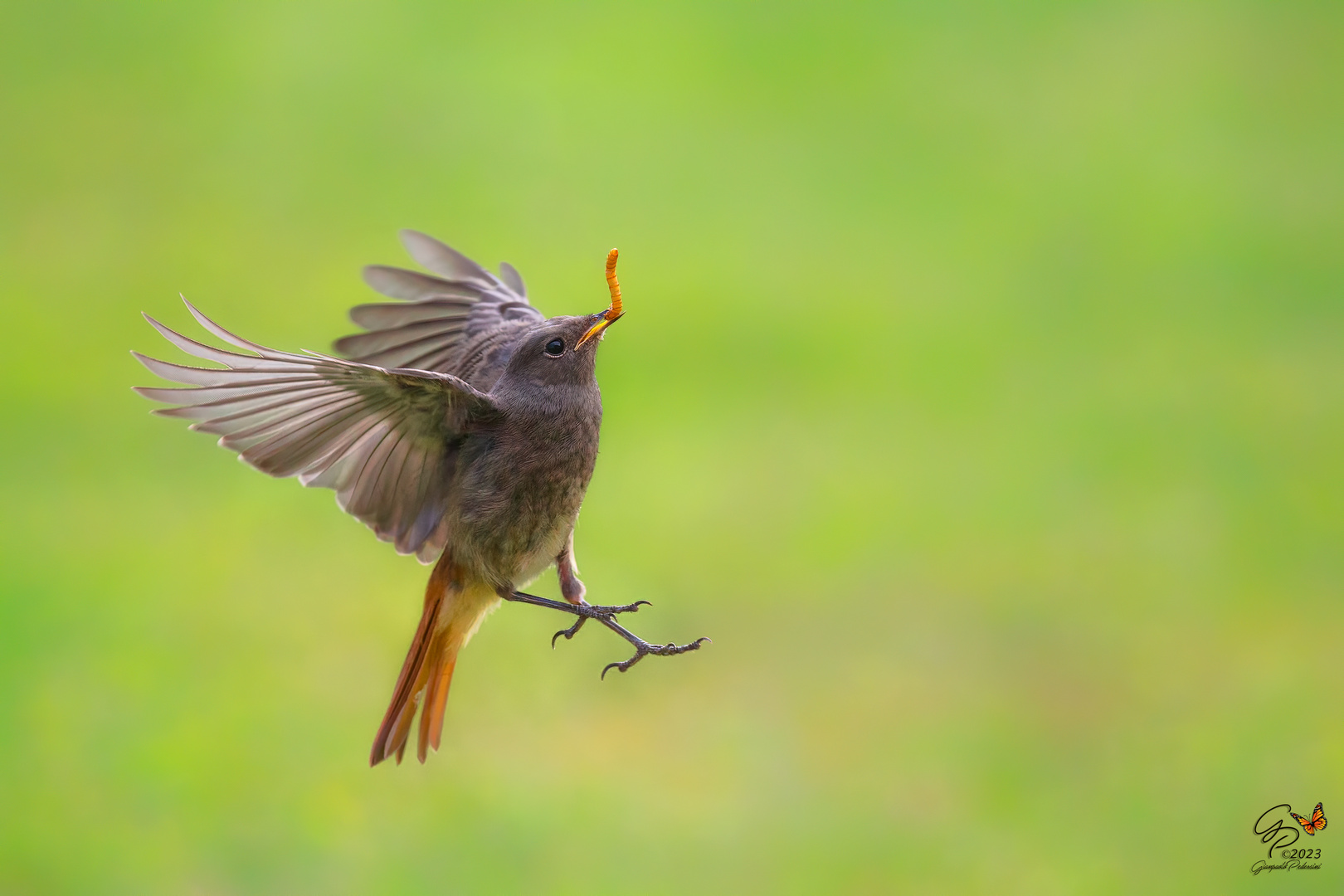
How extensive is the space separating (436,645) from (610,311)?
1383 mm

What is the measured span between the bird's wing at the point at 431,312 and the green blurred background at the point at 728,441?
995mm

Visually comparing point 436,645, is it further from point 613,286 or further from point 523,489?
point 613,286

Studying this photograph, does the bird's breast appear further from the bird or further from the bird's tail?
the bird's tail

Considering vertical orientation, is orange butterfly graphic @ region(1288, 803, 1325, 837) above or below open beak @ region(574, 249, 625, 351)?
above

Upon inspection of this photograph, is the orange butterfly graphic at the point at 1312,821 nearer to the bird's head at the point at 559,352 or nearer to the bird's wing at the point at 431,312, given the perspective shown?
the bird's wing at the point at 431,312

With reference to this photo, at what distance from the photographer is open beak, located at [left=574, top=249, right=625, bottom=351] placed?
3764 mm

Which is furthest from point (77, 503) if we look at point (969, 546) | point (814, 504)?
point (969, 546)

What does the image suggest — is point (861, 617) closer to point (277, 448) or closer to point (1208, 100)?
point (277, 448)

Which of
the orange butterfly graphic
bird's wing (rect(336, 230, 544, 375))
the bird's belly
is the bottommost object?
the bird's belly

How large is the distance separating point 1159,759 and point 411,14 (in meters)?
10.3

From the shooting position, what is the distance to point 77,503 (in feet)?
33.8

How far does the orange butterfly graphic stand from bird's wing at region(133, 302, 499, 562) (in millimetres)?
5006

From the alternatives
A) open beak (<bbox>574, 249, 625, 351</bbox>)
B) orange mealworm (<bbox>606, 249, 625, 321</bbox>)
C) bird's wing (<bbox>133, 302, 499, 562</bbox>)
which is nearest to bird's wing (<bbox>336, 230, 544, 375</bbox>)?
bird's wing (<bbox>133, 302, 499, 562</bbox>)

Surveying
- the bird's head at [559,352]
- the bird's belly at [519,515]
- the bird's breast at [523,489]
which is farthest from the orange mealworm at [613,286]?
the bird's belly at [519,515]
